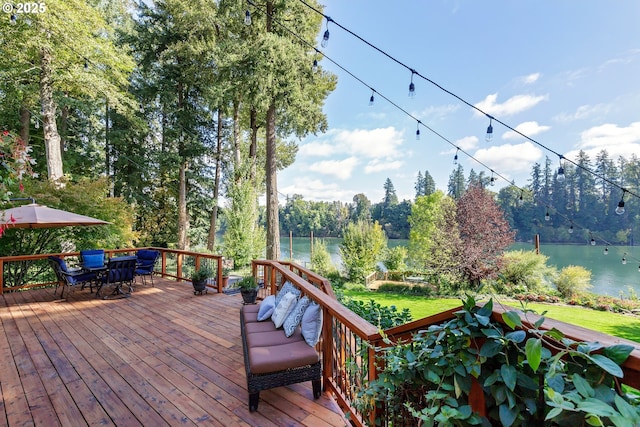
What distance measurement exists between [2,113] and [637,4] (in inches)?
725

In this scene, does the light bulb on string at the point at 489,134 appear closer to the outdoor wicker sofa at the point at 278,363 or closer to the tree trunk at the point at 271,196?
the outdoor wicker sofa at the point at 278,363

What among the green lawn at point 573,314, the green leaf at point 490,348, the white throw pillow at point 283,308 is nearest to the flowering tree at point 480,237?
the green lawn at point 573,314

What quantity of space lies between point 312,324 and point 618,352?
80.8 inches

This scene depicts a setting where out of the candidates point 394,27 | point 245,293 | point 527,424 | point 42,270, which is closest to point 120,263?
point 245,293

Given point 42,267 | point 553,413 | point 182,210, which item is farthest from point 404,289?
point 553,413

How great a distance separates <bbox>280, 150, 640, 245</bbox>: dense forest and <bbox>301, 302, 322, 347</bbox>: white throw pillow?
22.4 m

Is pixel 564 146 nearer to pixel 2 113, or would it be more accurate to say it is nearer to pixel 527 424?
pixel 527 424

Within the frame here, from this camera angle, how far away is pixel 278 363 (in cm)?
221

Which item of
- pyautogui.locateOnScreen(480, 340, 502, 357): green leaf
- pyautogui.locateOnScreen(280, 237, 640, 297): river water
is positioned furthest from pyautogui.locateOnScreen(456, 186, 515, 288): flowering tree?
pyautogui.locateOnScreen(480, 340, 502, 357): green leaf

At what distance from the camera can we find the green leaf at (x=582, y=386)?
2.30ft

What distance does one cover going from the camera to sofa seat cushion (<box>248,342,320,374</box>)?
7.15ft

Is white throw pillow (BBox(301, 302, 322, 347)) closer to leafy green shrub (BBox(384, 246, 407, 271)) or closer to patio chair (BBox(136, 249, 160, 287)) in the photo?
patio chair (BBox(136, 249, 160, 287))

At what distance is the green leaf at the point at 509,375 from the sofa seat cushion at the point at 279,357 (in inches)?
67.0

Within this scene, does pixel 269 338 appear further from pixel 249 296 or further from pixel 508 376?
pixel 249 296
